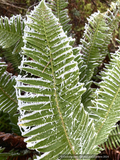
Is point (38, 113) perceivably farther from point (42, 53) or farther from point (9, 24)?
point (9, 24)

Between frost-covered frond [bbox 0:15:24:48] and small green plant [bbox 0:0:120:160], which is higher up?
frost-covered frond [bbox 0:15:24:48]

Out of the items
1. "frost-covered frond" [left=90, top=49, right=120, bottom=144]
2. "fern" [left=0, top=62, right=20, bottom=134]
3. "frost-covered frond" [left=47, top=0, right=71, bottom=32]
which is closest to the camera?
"frost-covered frond" [left=90, top=49, right=120, bottom=144]

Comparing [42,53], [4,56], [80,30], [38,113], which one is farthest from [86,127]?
Result: [80,30]

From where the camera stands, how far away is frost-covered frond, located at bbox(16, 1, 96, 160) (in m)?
0.50

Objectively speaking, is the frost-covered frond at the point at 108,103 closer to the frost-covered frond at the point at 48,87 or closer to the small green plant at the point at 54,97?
the small green plant at the point at 54,97

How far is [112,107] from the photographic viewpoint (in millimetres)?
804

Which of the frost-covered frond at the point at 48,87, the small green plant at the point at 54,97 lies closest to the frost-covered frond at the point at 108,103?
the small green plant at the point at 54,97

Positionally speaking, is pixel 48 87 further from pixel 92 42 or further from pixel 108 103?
pixel 92 42

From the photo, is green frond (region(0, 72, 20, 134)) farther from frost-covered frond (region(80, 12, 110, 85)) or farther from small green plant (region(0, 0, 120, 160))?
frost-covered frond (region(80, 12, 110, 85))

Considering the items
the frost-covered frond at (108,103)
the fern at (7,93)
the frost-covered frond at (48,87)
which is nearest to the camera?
the frost-covered frond at (48,87)

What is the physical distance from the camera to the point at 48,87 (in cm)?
53

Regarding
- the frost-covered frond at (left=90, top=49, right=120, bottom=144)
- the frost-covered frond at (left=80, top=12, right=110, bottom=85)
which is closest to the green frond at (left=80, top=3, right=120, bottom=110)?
the frost-covered frond at (left=80, top=12, right=110, bottom=85)

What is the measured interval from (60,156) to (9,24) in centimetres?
105

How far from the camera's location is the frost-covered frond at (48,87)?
501mm
